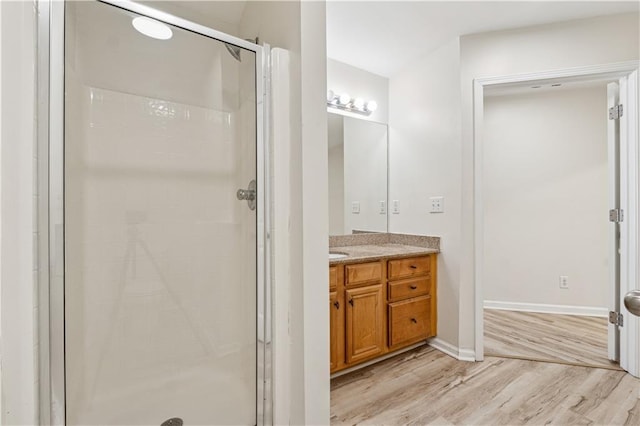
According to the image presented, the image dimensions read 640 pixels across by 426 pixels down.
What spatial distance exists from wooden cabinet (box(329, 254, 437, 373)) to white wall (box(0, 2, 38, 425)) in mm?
1395

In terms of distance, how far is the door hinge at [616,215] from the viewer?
212 centimetres

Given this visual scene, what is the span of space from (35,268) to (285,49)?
3.96ft

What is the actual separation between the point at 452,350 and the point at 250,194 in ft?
6.48

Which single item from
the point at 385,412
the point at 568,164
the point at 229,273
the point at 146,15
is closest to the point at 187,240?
the point at 229,273

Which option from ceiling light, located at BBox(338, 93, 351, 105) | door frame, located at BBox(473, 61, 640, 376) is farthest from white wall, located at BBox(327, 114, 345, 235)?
door frame, located at BBox(473, 61, 640, 376)

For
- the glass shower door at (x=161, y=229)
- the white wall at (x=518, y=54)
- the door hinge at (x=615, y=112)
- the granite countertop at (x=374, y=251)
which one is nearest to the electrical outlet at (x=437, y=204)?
the white wall at (x=518, y=54)

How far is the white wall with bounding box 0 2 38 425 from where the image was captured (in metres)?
0.84

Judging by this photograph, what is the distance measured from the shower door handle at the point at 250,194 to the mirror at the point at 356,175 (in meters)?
1.21

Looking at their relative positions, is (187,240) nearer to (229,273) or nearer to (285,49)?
(229,273)

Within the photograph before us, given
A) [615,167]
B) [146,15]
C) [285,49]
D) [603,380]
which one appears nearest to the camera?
[146,15]

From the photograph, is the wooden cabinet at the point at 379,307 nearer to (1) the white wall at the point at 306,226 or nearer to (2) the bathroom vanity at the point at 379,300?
(2) the bathroom vanity at the point at 379,300

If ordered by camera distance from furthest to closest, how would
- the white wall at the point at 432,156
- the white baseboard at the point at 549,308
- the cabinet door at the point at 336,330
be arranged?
the white baseboard at the point at 549,308, the white wall at the point at 432,156, the cabinet door at the point at 336,330

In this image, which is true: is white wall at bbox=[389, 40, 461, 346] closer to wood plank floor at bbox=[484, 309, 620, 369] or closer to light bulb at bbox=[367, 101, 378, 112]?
light bulb at bbox=[367, 101, 378, 112]

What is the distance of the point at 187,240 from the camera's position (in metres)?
1.55
